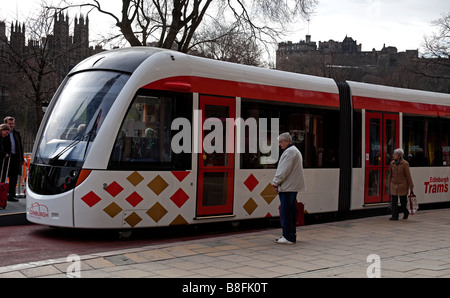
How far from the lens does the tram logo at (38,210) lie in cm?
922

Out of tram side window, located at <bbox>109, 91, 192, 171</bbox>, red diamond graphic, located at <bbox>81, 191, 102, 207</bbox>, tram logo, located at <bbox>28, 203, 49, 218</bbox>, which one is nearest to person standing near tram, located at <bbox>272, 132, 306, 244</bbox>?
tram side window, located at <bbox>109, 91, 192, 171</bbox>

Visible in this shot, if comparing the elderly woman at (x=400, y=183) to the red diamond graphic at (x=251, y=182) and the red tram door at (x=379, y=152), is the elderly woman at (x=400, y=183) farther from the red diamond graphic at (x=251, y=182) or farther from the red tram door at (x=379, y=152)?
the red diamond graphic at (x=251, y=182)

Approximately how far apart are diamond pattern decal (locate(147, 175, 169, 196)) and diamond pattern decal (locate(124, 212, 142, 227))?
19.2 inches

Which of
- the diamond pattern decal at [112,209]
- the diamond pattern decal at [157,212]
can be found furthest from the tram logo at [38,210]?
the diamond pattern decal at [157,212]

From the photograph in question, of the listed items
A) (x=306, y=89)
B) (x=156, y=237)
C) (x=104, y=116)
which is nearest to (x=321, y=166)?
(x=306, y=89)

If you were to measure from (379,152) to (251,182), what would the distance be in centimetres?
448

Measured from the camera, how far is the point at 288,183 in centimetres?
928

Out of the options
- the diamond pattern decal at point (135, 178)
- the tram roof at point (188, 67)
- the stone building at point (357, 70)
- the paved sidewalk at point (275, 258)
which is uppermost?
the stone building at point (357, 70)

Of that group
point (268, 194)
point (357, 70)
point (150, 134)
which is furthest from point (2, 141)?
point (357, 70)

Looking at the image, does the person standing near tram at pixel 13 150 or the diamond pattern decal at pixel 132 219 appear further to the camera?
the person standing near tram at pixel 13 150

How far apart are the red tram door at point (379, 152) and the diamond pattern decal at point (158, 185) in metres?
5.93

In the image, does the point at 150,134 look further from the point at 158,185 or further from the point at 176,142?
the point at 158,185

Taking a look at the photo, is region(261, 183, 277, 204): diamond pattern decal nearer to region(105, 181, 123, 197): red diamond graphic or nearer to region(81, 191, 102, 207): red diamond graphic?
region(105, 181, 123, 197): red diamond graphic

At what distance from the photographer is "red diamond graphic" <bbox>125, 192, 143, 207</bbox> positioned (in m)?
9.31
